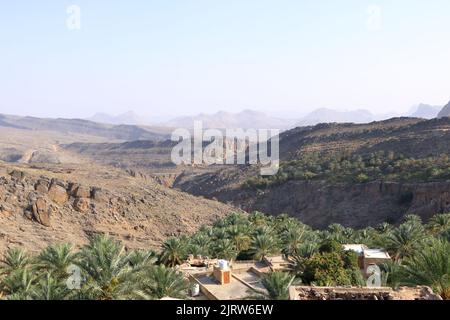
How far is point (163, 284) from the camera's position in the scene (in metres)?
17.5

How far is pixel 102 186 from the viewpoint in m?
49.2

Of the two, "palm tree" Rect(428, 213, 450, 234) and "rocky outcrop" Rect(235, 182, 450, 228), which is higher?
"palm tree" Rect(428, 213, 450, 234)

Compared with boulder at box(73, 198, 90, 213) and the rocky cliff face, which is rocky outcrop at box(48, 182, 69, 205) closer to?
A: the rocky cliff face

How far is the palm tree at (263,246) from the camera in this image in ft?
98.4

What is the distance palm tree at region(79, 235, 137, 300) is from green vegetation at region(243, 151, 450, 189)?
40909 millimetres

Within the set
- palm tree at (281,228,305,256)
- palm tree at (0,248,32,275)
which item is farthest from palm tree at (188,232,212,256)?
palm tree at (0,248,32,275)

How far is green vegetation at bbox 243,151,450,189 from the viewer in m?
54.0

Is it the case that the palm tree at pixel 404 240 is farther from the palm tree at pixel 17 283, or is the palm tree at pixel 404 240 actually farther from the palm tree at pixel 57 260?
the palm tree at pixel 17 283

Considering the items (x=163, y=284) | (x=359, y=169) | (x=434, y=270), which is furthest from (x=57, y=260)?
(x=359, y=169)

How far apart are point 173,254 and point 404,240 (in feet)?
40.5

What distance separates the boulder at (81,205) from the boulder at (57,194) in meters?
0.94

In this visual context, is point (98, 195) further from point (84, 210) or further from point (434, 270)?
point (434, 270)
